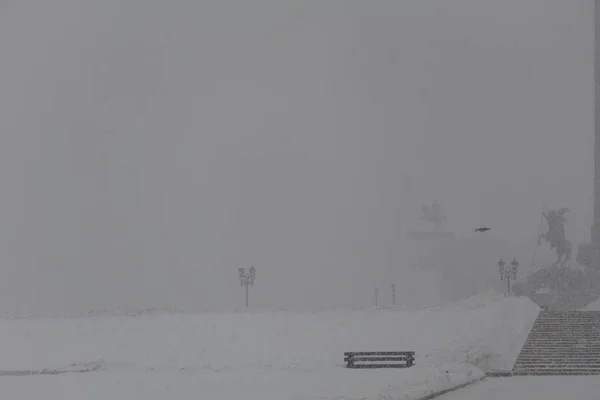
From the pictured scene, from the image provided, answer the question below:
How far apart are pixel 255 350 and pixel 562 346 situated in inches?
471

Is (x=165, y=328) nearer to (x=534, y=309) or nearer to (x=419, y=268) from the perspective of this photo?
(x=534, y=309)

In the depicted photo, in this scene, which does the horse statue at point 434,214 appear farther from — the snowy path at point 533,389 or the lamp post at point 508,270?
the snowy path at point 533,389

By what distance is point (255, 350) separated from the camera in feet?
114

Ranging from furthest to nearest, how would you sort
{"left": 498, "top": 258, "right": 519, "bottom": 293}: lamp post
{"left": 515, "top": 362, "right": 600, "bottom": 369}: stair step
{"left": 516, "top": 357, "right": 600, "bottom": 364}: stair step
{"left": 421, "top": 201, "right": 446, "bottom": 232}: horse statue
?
{"left": 421, "top": 201, "right": 446, "bottom": 232}: horse statue, {"left": 498, "top": 258, "right": 519, "bottom": 293}: lamp post, {"left": 516, "top": 357, "right": 600, "bottom": 364}: stair step, {"left": 515, "top": 362, "right": 600, "bottom": 369}: stair step

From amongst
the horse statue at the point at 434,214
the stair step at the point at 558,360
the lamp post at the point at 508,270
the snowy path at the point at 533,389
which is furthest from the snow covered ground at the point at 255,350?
the horse statue at the point at 434,214

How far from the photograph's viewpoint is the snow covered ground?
76.3 ft

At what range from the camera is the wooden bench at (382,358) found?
95.4 ft

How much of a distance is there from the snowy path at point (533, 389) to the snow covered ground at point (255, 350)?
70 centimetres

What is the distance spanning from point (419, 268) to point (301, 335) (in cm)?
7266

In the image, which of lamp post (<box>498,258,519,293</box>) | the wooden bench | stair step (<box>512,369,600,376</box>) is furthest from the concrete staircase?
lamp post (<box>498,258,519,293</box>)

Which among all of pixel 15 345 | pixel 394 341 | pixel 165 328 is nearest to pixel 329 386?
pixel 394 341

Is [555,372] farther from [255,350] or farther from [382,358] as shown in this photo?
[255,350]

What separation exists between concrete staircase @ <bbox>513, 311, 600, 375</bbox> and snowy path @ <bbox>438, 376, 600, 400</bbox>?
5.90 feet

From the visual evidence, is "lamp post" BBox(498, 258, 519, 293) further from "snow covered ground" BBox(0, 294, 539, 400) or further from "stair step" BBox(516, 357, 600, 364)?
"stair step" BBox(516, 357, 600, 364)
